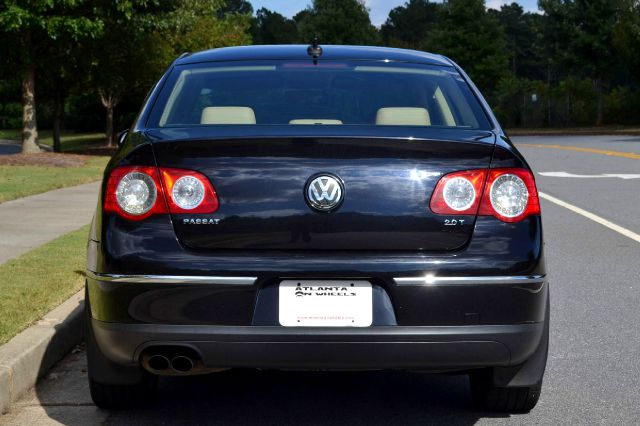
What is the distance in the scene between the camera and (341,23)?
85812mm

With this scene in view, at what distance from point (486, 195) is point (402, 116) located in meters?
0.79

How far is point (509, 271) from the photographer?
406 centimetres

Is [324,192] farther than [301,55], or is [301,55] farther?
[301,55]

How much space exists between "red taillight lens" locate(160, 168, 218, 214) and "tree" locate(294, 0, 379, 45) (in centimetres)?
8149

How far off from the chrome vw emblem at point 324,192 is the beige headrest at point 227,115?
841 millimetres

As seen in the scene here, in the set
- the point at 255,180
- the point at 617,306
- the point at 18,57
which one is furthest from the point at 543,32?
the point at 255,180

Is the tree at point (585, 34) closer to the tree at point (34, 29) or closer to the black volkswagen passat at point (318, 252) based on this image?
the tree at point (34, 29)

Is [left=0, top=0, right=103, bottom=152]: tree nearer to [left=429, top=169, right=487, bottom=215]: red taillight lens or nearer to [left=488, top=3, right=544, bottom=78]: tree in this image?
[left=429, top=169, right=487, bottom=215]: red taillight lens

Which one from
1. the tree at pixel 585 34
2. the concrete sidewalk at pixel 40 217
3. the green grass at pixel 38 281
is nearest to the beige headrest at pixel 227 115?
the green grass at pixel 38 281

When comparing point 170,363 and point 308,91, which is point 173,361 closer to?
point 170,363

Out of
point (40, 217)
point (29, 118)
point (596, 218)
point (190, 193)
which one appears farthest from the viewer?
point (29, 118)

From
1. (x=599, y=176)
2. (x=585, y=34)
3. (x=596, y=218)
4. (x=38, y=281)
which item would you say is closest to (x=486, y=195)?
(x=38, y=281)

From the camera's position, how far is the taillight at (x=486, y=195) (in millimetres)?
4090

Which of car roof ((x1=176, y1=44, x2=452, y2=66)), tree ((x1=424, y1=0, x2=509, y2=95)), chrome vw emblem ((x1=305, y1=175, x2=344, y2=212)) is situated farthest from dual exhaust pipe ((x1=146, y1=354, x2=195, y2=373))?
tree ((x1=424, y1=0, x2=509, y2=95))
